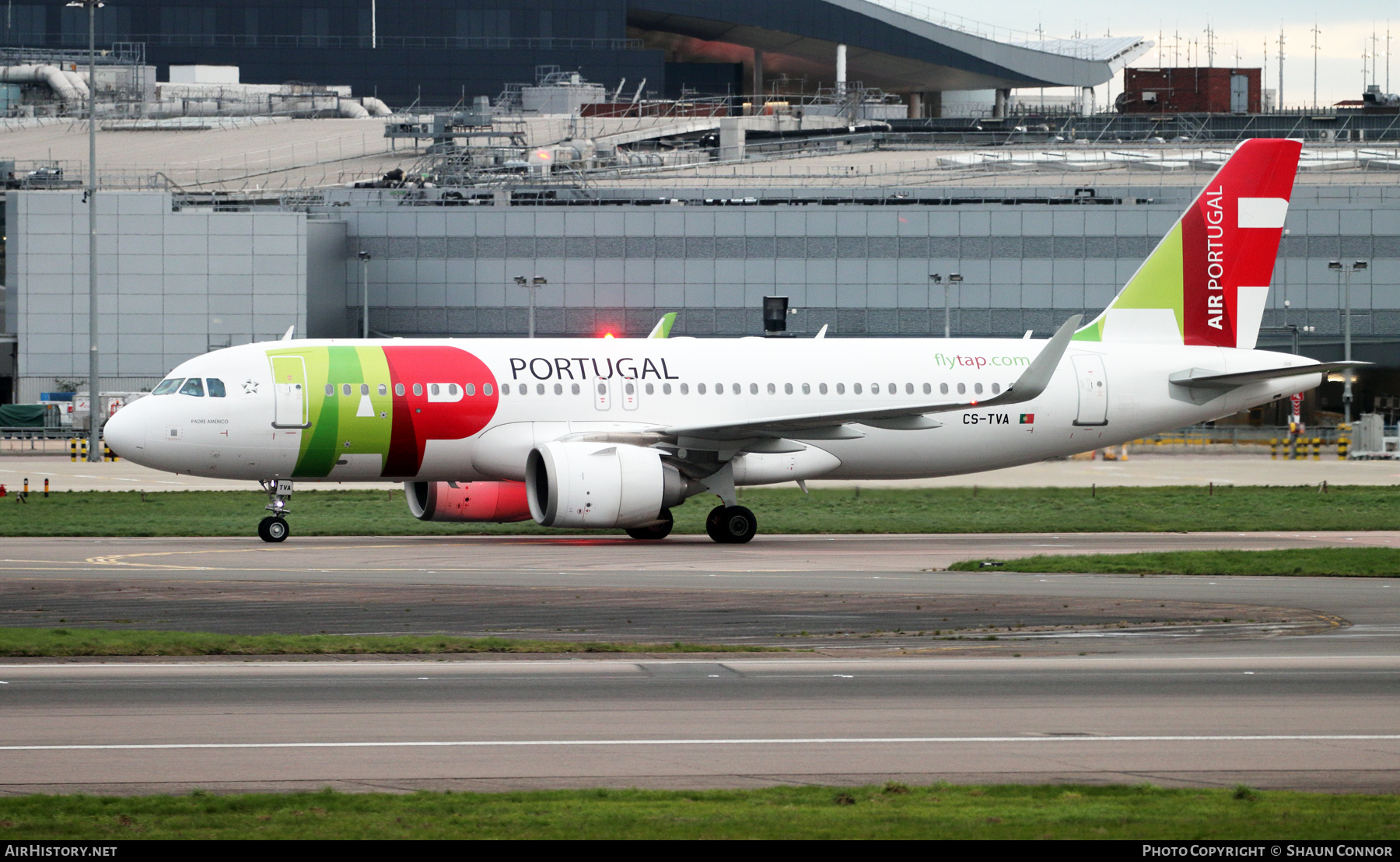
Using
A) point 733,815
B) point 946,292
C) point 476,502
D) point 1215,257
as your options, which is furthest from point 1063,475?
point 733,815

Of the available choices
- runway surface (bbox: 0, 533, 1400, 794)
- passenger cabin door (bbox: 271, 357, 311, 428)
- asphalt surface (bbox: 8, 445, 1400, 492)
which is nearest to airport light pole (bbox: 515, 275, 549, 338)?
asphalt surface (bbox: 8, 445, 1400, 492)

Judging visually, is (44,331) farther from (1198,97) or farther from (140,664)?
(1198,97)

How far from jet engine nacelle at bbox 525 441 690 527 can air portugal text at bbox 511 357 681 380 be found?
212cm

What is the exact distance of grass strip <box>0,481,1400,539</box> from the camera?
126 feet

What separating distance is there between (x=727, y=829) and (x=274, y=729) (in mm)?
5352

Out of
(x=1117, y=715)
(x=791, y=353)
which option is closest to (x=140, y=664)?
(x=1117, y=715)

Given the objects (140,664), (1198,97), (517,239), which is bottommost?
(140,664)

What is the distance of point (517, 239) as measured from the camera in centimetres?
8831

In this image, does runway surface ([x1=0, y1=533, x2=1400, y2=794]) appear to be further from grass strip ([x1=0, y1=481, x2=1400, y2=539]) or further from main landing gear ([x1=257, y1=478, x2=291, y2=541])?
grass strip ([x1=0, y1=481, x2=1400, y2=539])

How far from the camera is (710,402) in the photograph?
1433 inches

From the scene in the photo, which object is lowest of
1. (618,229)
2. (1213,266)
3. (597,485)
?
(597,485)

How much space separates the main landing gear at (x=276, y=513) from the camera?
112 ft

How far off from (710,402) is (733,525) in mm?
2823

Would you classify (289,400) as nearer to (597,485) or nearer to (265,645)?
(597,485)
